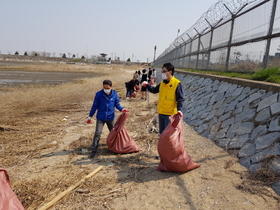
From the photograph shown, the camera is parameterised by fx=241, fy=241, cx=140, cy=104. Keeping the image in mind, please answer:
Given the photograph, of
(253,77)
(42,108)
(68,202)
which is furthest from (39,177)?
(42,108)

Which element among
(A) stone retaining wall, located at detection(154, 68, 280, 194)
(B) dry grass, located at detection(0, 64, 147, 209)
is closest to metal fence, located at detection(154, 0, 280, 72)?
(A) stone retaining wall, located at detection(154, 68, 280, 194)

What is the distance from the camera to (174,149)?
369 cm

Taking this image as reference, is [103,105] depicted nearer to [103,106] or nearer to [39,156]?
[103,106]

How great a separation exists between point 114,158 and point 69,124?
297 centimetres

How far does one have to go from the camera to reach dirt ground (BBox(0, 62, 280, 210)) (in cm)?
309

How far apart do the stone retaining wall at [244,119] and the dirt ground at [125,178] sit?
247 millimetres

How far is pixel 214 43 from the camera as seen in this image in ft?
34.2

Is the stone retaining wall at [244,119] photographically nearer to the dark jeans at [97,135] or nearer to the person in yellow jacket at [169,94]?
the person in yellow jacket at [169,94]

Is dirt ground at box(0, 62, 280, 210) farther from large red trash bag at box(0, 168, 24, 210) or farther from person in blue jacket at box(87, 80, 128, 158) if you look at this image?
large red trash bag at box(0, 168, 24, 210)

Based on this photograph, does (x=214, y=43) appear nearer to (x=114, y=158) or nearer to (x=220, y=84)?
(x=220, y=84)

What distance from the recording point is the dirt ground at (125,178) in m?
3.09

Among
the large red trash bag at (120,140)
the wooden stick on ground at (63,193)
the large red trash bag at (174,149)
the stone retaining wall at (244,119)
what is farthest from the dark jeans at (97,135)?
the stone retaining wall at (244,119)

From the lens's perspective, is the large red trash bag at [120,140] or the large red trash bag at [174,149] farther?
the large red trash bag at [120,140]

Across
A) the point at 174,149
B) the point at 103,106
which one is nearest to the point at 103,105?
the point at 103,106
